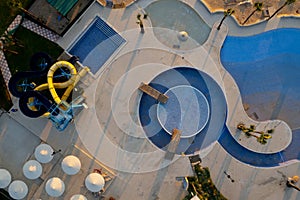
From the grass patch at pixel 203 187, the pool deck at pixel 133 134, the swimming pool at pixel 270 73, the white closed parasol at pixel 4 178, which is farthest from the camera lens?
the swimming pool at pixel 270 73

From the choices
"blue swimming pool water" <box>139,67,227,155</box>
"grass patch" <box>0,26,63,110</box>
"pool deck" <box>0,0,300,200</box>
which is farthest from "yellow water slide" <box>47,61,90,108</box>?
"blue swimming pool water" <box>139,67,227,155</box>

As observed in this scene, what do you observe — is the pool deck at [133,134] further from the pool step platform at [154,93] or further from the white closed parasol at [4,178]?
the white closed parasol at [4,178]

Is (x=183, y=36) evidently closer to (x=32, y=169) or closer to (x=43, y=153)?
(x=43, y=153)

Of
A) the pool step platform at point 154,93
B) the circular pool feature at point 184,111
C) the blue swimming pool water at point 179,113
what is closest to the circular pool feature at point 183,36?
the blue swimming pool water at point 179,113

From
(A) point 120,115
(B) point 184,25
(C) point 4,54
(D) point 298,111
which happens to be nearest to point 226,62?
(B) point 184,25

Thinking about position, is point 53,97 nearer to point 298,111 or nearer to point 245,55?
point 245,55

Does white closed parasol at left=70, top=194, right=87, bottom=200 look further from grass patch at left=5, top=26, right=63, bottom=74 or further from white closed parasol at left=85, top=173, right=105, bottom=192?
grass patch at left=5, top=26, right=63, bottom=74
